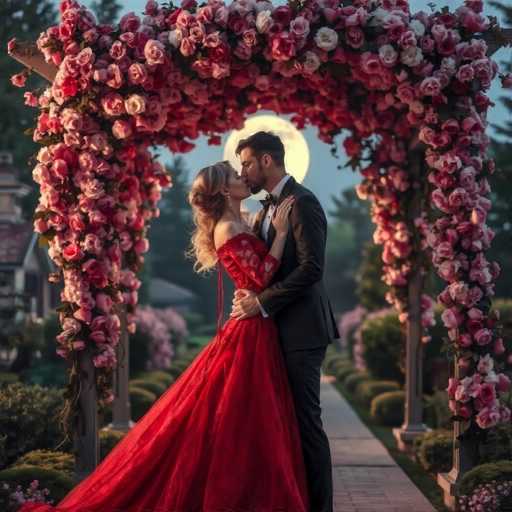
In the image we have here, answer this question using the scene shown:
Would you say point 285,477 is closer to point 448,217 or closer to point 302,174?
point 448,217

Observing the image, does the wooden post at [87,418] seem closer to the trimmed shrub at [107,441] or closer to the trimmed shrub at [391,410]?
the trimmed shrub at [107,441]

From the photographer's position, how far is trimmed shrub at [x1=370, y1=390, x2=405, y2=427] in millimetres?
A: 13875

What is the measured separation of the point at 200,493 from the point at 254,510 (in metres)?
0.35

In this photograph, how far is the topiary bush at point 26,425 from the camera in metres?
8.44

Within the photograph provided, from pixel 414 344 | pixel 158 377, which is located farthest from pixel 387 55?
pixel 158 377

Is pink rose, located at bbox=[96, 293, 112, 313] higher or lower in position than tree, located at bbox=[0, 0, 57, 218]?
lower

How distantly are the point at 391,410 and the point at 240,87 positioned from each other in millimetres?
7154

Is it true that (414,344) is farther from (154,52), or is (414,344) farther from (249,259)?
(154,52)

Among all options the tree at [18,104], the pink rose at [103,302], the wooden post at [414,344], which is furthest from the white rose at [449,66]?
the tree at [18,104]

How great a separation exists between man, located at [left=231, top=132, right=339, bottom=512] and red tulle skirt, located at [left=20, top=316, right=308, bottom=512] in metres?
0.08

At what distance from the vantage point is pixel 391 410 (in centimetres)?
1388

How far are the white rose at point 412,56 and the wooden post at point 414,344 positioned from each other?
2657mm

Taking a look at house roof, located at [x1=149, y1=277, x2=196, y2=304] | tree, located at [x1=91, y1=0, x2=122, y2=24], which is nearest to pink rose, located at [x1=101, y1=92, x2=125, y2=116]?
tree, located at [x1=91, y1=0, x2=122, y2=24]

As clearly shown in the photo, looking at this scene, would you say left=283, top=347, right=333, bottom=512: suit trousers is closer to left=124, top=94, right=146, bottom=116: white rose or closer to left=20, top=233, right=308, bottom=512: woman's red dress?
left=20, top=233, right=308, bottom=512: woman's red dress
